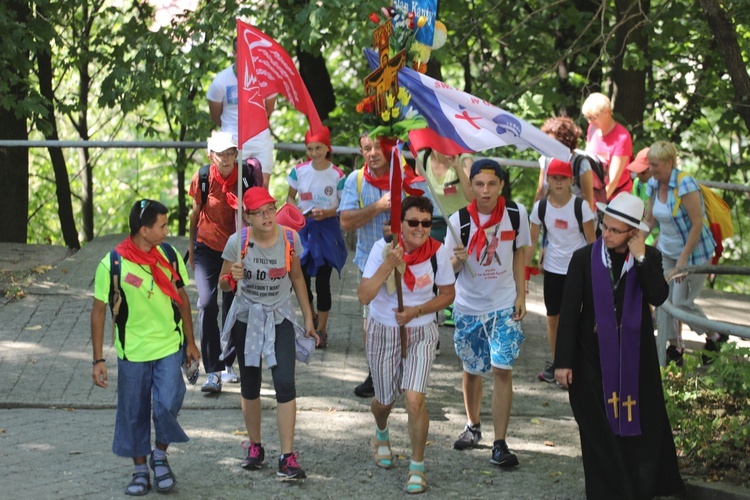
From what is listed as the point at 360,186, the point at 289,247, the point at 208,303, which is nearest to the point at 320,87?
the point at 360,186

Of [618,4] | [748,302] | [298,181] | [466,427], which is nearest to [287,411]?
[466,427]

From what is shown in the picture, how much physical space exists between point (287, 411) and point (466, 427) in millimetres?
1367

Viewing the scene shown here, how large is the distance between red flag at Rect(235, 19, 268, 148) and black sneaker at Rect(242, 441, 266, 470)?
1807 millimetres

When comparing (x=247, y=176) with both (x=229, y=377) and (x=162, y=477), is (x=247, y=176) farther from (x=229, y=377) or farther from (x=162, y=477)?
(x=162, y=477)

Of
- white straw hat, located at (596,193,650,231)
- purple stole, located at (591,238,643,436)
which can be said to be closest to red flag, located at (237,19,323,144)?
white straw hat, located at (596,193,650,231)

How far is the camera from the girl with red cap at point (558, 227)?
8430mm

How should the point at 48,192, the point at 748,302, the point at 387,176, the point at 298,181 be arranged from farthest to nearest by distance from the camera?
the point at 48,192, the point at 748,302, the point at 298,181, the point at 387,176

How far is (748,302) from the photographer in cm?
1239

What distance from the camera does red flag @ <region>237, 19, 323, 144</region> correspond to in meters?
7.02

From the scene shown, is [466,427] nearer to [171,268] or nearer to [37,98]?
[171,268]

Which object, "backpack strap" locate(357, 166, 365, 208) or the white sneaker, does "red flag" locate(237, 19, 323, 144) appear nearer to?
"backpack strap" locate(357, 166, 365, 208)

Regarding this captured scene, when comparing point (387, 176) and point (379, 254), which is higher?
point (387, 176)

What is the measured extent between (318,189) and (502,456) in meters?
3.09

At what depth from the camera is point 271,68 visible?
7133 mm
